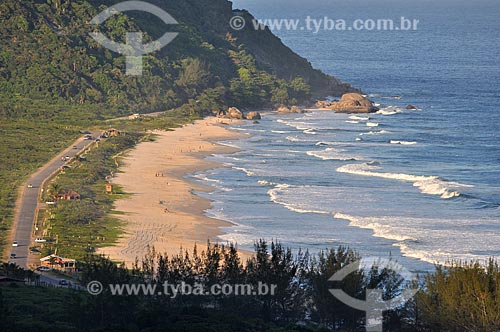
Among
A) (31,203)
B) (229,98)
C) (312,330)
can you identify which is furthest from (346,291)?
(229,98)

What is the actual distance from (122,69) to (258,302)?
9024cm

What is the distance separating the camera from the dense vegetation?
39.4 meters

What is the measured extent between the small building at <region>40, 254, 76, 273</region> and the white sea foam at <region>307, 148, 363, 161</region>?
39.8m

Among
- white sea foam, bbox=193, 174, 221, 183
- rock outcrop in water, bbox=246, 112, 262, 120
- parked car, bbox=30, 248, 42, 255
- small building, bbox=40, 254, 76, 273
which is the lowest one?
small building, bbox=40, 254, 76, 273

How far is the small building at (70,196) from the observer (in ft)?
226

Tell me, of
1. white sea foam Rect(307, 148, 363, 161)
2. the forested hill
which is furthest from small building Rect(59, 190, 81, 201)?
the forested hill

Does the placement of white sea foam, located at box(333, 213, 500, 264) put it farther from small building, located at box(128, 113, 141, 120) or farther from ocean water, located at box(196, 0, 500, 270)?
small building, located at box(128, 113, 141, 120)

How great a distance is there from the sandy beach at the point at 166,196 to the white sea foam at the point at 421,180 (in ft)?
36.6

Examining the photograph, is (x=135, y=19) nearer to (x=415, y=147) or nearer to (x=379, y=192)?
(x=415, y=147)

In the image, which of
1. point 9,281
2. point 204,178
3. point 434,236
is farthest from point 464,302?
point 204,178

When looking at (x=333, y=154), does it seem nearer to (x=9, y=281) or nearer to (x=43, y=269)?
(x=43, y=269)

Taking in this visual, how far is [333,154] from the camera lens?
301 feet

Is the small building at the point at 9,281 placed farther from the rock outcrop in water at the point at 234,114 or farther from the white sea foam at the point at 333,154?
the rock outcrop in water at the point at 234,114

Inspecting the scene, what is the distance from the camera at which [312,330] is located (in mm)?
40375
